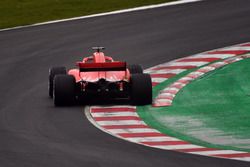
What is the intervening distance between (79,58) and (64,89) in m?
7.42

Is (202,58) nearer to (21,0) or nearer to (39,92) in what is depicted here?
(39,92)

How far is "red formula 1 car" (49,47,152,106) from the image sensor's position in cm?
2656

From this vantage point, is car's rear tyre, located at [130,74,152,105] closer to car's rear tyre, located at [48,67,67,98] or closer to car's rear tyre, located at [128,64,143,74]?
car's rear tyre, located at [128,64,143,74]

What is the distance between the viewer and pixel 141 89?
87.3 feet

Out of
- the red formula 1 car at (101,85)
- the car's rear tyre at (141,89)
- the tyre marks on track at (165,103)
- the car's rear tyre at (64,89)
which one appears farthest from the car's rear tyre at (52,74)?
the car's rear tyre at (141,89)

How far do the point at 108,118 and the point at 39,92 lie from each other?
14.3 ft

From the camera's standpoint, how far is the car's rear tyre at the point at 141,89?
1045 inches

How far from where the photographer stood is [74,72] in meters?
27.5

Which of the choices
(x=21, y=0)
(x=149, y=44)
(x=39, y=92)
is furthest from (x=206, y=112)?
(x=21, y=0)

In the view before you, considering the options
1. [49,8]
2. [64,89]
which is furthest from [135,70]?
[49,8]

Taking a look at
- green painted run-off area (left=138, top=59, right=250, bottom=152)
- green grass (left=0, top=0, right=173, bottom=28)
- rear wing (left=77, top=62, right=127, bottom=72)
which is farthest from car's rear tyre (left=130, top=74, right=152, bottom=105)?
green grass (left=0, top=0, right=173, bottom=28)

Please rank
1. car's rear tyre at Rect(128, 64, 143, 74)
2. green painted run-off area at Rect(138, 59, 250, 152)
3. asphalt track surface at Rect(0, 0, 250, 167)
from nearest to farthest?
asphalt track surface at Rect(0, 0, 250, 167)
green painted run-off area at Rect(138, 59, 250, 152)
car's rear tyre at Rect(128, 64, 143, 74)

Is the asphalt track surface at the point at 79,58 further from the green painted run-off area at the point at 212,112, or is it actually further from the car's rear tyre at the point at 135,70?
the car's rear tyre at the point at 135,70

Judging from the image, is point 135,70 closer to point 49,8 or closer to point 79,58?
point 79,58
